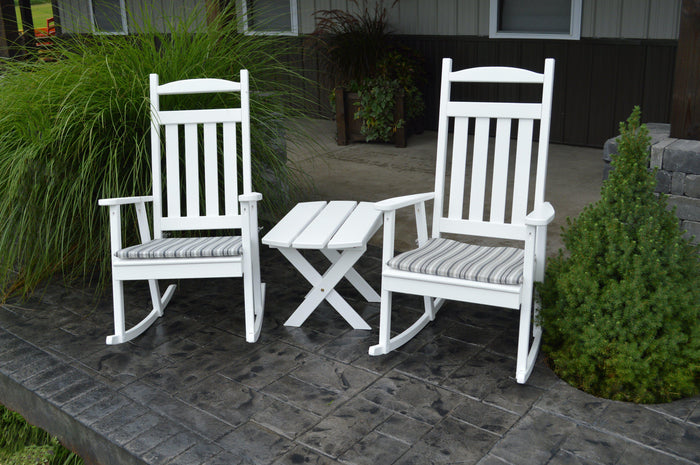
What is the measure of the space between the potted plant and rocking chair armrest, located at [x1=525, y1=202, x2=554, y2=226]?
402cm

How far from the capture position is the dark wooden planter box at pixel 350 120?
690 cm

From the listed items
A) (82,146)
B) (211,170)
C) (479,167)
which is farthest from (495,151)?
(82,146)

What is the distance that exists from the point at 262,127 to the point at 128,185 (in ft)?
2.77

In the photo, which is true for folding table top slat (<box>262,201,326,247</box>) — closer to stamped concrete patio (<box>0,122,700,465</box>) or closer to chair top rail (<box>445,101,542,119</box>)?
stamped concrete patio (<box>0,122,700,465</box>)

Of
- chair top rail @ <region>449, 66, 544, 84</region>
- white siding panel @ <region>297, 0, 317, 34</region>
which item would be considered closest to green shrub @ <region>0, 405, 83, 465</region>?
chair top rail @ <region>449, 66, 544, 84</region>

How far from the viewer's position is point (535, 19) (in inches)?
263

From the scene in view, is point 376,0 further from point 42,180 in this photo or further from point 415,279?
point 415,279

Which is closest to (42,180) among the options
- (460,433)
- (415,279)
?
(415,279)

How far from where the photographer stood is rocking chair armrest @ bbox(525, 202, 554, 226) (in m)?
2.66

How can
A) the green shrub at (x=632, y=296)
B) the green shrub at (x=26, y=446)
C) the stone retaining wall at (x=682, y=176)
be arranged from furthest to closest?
the stone retaining wall at (x=682, y=176)
the green shrub at (x=26, y=446)
the green shrub at (x=632, y=296)

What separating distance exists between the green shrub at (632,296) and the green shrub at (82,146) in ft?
6.26

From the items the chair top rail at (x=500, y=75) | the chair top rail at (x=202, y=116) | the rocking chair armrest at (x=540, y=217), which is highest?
the chair top rail at (x=500, y=75)

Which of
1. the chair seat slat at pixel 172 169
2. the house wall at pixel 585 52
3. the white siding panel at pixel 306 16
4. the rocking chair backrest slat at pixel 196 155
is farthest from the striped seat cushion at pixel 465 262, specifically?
the white siding panel at pixel 306 16

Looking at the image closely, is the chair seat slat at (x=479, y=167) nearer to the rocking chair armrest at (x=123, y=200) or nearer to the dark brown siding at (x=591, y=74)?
the rocking chair armrest at (x=123, y=200)
